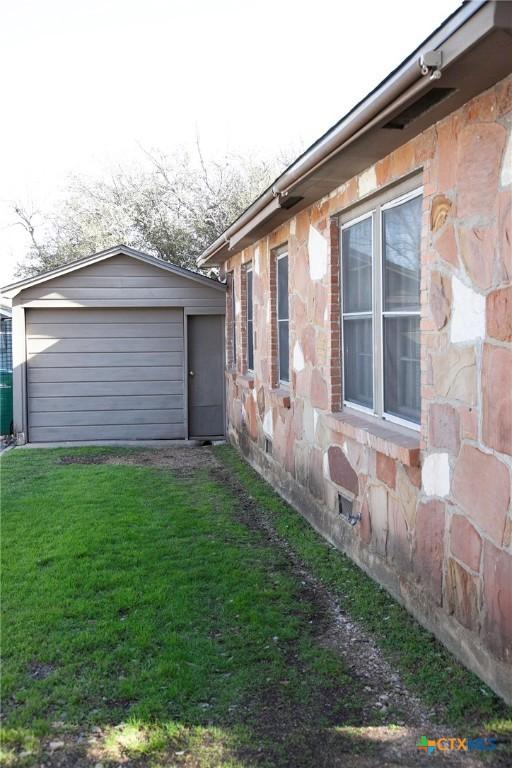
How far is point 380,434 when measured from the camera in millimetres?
4684

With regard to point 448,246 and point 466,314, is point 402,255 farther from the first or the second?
point 466,314

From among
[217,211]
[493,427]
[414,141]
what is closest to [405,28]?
[217,211]

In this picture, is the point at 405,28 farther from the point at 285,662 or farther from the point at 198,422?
the point at 285,662

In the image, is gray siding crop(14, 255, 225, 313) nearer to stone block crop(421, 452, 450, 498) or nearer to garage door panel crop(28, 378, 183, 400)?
garage door panel crop(28, 378, 183, 400)

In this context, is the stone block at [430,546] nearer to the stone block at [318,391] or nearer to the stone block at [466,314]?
the stone block at [466,314]

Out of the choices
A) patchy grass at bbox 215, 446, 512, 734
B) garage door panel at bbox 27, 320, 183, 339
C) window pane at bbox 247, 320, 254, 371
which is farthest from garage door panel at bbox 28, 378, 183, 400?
patchy grass at bbox 215, 446, 512, 734

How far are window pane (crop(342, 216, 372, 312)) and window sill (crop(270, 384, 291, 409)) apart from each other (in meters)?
1.78

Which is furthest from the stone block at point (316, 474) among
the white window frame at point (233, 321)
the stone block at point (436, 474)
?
the white window frame at point (233, 321)

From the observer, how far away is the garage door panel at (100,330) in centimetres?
1203

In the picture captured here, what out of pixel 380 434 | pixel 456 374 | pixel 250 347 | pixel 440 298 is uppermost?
pixel 440 298

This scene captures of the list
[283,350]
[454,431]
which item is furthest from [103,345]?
[454,431]

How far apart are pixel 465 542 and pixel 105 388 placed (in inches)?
366

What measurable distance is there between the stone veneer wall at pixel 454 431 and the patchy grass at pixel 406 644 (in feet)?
0.26

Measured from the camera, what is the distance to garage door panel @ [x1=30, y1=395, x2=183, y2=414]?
39.7 feet
